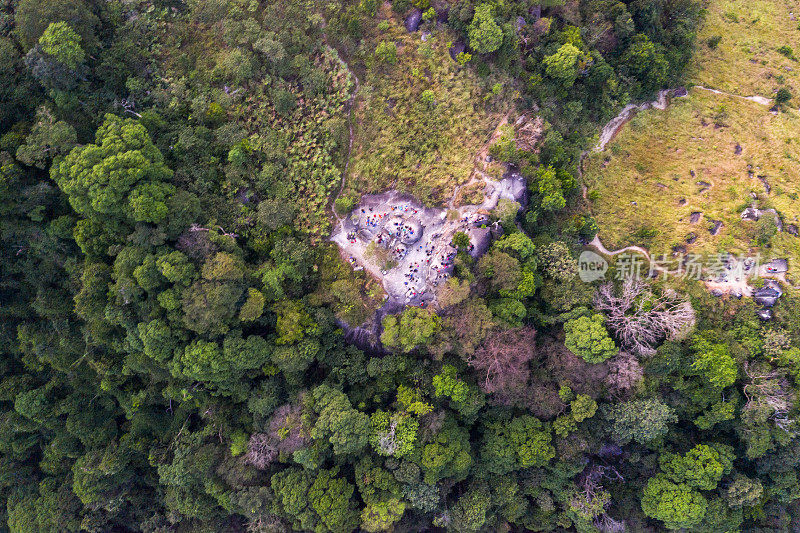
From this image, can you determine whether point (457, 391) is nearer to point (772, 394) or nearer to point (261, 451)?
point (261, 451)

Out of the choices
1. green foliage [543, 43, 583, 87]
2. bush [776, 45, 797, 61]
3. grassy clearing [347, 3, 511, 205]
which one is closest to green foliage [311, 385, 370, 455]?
grassy clearing [347, 3, 511, 205]

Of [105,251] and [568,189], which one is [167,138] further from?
[568,189]

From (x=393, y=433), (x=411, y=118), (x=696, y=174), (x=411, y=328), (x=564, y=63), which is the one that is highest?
(x=564, y=63)

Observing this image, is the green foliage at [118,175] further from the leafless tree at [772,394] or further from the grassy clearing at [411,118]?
the leafless tree at [772,394]

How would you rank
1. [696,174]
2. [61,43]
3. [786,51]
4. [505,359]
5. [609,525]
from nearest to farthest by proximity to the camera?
[61,43], [505,359], [609,525], [696,174], [786,51]

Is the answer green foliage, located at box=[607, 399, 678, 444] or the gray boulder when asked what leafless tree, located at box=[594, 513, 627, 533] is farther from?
the gray boulder

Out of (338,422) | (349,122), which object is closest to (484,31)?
(349,122)
